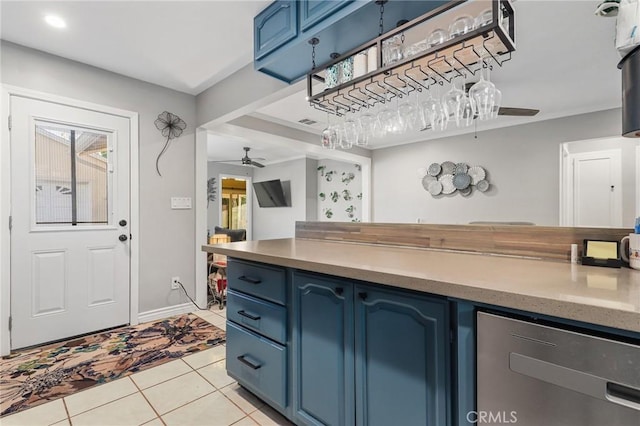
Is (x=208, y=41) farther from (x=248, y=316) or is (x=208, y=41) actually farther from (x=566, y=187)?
(x=566, y=187)

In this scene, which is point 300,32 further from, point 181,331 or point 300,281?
point 181,331

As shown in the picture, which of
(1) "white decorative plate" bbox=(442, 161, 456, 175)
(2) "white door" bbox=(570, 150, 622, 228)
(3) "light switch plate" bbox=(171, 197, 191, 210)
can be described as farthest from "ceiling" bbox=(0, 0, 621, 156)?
(1) "white decorative plate" bbox=(442, 161, 456, 175)

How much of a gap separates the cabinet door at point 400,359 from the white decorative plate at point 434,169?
4.37 m

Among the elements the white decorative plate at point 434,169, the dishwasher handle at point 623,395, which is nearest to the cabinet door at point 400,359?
the dishwasher handle at point 623,395

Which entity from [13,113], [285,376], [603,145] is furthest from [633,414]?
[603,145]

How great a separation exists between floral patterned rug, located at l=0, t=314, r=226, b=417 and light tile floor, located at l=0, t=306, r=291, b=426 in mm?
120

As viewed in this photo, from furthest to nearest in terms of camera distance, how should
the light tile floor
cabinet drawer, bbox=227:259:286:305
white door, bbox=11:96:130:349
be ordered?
1. white door, bbox=11:96:130:349
2. the light tile floor
3. cabinet drawer, bbox=227:259:286:305

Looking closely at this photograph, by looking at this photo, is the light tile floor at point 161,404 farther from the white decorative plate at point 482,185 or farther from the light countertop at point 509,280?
the white decorative plate at point 482,185

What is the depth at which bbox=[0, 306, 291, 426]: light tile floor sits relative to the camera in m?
1.61

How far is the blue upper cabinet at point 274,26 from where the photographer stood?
1.83 meters

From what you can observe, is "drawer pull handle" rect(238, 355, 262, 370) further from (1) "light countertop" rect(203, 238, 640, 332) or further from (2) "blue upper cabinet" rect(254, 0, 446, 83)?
(2) "blue upper cabinet" rect(254, 0, 446, 83)

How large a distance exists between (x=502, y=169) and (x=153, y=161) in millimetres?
4535

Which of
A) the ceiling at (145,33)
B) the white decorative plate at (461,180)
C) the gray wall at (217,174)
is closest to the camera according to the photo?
the ceiling at (145,33)

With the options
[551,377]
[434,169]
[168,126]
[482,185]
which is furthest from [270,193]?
[551,377]
